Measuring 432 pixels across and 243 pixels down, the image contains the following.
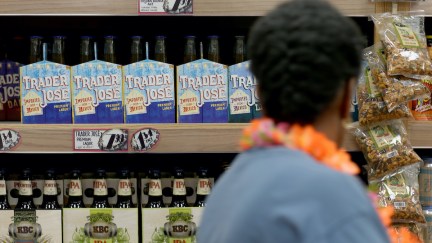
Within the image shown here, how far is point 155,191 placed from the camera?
2338 millimetres

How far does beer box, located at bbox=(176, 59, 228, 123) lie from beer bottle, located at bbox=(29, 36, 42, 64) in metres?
0.46

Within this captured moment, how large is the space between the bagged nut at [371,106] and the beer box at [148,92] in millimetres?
561

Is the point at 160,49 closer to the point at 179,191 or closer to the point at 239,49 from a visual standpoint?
the point at 239,49

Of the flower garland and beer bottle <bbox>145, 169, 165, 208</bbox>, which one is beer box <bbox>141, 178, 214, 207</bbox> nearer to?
beer bottle <bbox>145, 169, 165, 208</bbox>

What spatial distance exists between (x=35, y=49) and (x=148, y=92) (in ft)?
1.33

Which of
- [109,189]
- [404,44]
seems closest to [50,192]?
[109,189]

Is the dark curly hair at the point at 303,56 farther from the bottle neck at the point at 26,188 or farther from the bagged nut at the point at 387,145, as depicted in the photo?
the bottle neck at the point at 26,188

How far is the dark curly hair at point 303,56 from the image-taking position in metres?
0.99

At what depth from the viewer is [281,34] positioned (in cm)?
100

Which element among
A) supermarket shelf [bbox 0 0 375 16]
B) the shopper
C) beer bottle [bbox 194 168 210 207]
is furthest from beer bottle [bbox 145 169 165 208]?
the shopper

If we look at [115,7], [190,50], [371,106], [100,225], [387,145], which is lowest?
[100,225]

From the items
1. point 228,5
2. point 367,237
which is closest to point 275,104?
point 367,237

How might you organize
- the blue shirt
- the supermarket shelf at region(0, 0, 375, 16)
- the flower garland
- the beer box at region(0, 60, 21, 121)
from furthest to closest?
1. the beer box at region(0, 60, 21, 121)
2. the supermarket shelf at region(0, 0, 375, 16)
3. the flower garland
4. the blue shirt

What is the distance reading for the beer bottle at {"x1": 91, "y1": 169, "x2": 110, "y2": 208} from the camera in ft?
7.73
